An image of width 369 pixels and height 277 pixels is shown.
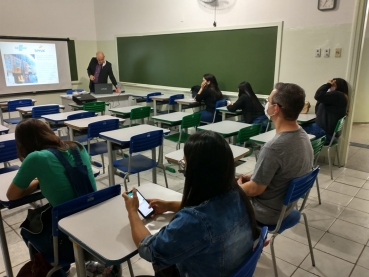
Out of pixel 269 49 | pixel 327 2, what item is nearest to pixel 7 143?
pixel 269 49

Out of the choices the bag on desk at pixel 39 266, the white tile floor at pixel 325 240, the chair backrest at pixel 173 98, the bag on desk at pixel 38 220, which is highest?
the chair backrest at pixel 173 98

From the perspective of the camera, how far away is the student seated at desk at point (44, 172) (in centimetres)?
162

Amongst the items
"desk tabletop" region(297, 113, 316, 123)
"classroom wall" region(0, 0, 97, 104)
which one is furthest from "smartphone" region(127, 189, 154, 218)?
"classroom wall" region(0, 0, 97, 104)

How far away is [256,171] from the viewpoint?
1.77 meters

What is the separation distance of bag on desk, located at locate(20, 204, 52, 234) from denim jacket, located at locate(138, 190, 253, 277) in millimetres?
862

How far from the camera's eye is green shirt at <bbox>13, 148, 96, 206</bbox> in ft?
5.28

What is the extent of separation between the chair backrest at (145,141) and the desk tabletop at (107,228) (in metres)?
1.26

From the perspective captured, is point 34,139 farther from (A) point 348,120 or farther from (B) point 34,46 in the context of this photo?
(B) point 34,46

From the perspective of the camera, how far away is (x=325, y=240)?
8.46 ft

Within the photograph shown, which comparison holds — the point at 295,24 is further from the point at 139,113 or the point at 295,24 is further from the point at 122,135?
the point at 122,135

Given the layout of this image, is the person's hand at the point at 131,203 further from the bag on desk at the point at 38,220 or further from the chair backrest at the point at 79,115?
the chair backrest at the point at 79,115

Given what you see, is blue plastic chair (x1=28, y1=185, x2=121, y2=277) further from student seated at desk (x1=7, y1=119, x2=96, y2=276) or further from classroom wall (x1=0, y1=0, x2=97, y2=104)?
classroom wall (x1=0, y1=0, x2=97, y2=104)

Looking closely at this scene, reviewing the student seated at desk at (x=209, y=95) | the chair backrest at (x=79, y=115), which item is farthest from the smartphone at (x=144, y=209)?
the student seated at desk at (x=209, y=95)

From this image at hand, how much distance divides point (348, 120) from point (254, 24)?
7.24ft
